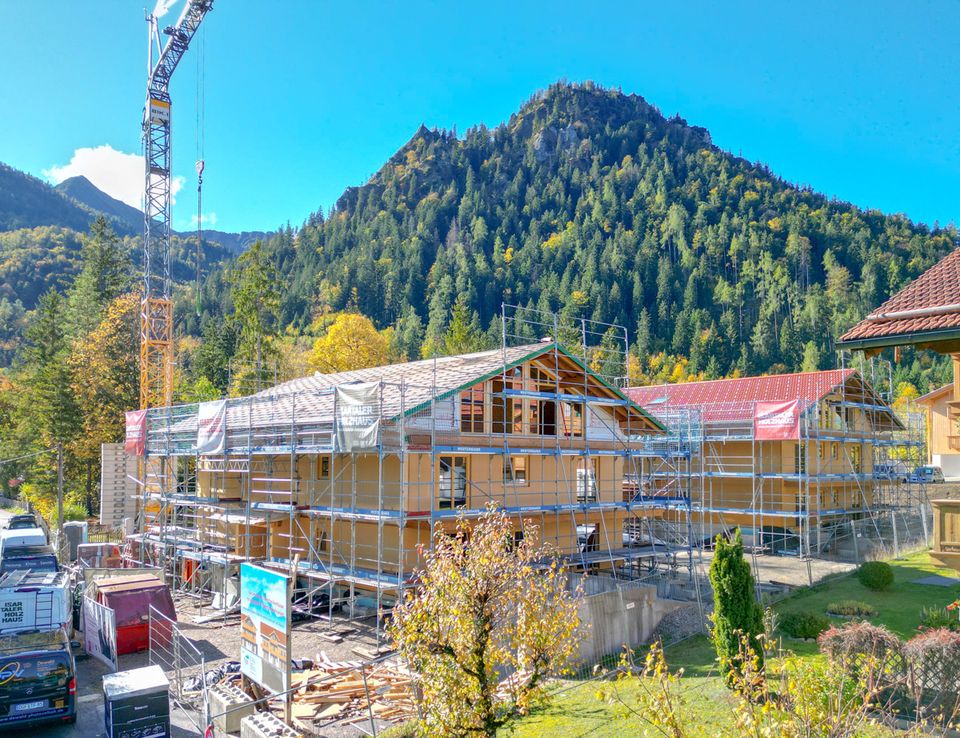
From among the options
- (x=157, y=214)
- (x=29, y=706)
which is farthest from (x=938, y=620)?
(x=157, y=214)

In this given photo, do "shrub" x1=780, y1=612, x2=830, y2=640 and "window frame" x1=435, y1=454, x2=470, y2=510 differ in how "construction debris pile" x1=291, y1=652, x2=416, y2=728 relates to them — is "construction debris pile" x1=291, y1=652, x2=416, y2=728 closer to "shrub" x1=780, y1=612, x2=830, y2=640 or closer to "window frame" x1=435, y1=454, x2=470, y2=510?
"window frame" x1=435, y1=454, x2=470, y2=510

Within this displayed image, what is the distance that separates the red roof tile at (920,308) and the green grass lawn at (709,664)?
453cm

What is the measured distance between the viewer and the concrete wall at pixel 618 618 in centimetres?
1703

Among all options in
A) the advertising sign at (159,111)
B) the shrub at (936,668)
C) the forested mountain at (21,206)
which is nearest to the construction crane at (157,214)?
the advertising sign at (159,111)

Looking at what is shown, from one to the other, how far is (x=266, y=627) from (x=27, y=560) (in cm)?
1396

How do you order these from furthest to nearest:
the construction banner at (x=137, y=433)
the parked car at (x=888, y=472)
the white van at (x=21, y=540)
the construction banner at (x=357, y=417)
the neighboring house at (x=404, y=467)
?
the parked car at (x=888, y=472)
the construction banner at (x=137, y=433)
the white van at (x=21, y=540)
the neighboring house at (x=404, y=467)
the construction banner at (x=357, y=417)

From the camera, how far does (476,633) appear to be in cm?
900

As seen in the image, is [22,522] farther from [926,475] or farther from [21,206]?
[21,206]

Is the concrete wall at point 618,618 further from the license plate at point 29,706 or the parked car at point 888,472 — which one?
the parked car at point 888,472

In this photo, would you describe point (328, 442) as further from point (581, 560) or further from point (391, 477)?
point (581, 560)

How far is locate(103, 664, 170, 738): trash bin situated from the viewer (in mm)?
12672

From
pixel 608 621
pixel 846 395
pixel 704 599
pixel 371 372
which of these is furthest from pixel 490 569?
pixel 846 395

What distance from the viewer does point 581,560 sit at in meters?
22.9

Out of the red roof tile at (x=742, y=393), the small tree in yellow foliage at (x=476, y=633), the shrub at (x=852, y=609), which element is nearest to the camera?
the small tree in yellow foliage at (x=476, y=633)
